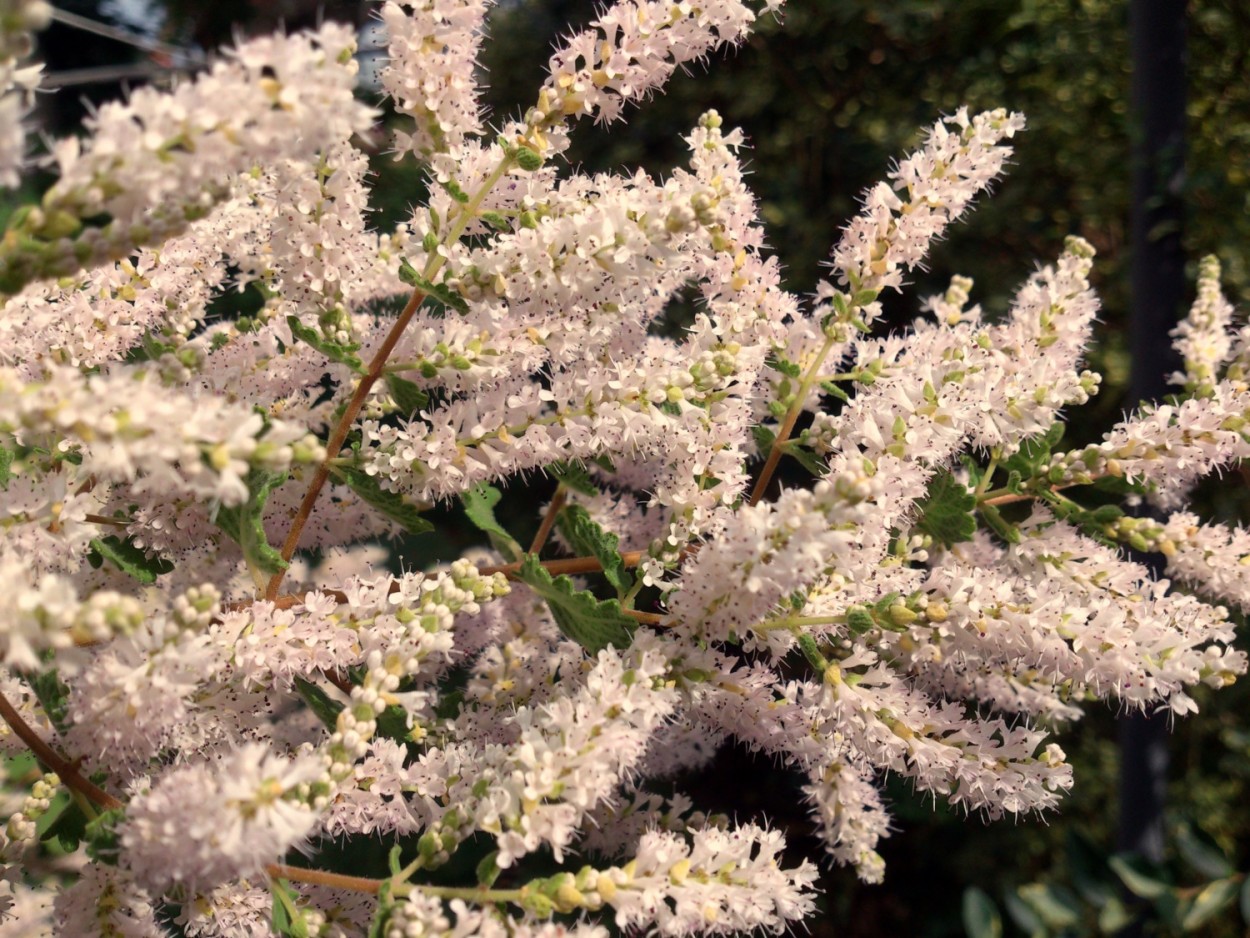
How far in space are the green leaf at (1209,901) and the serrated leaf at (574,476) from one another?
66 cm

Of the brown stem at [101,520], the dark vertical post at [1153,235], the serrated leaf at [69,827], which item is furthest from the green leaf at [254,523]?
→ the dark vertical post at [1153,235]

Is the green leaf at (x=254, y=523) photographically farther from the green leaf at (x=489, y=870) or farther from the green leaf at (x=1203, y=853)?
the green leaf at (x=1203, y=853)

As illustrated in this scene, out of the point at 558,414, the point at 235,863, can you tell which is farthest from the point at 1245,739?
the point at 235,863

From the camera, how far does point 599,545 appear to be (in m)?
0.82

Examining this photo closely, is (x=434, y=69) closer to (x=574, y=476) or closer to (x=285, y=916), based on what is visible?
(x=574, y=476)

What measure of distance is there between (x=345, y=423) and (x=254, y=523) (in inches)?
4.4

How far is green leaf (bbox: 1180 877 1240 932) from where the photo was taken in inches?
36.6

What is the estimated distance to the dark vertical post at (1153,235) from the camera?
5.16 feet

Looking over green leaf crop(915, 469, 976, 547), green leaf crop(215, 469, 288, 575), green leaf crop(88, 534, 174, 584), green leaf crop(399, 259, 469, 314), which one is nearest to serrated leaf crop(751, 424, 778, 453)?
green leaf crop(915, 469, 976, 547)

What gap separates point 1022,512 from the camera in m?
1.25

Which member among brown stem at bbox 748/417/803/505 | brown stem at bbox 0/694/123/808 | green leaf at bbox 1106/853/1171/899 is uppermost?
brown stem at bbox 748/417/803/505

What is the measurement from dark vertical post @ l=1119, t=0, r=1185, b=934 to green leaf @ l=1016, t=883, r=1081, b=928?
0.65 m

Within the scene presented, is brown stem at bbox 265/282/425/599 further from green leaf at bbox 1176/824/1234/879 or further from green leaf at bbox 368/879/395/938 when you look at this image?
green leaf at bbox 1176/824/1234/879

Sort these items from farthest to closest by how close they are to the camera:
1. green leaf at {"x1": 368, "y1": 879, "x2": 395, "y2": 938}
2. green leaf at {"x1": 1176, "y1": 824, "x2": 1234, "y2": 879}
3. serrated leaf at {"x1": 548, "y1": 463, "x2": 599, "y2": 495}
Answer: green leaf at {"x1": 1176, "y1": 824, "x2": 1234, "y2": 879}, serrated leaf at {"x1": 548, "y1": 463, "x2": 599, "y2": 495}, green leaf at {"x1": 368, "y1": 879, "x2": 395, "y2": 938}
